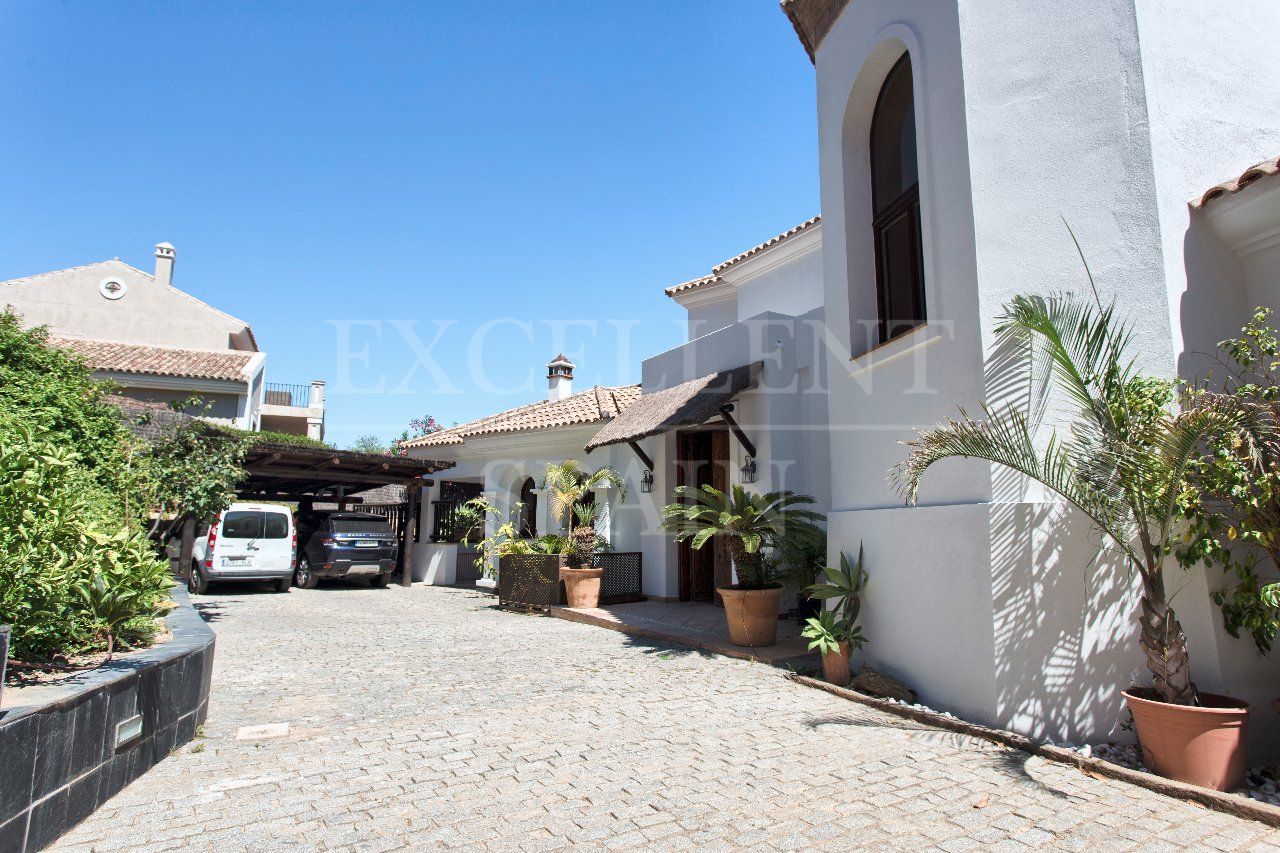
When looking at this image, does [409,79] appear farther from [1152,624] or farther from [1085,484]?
[1152,624]

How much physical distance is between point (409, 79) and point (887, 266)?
6713 millimetres

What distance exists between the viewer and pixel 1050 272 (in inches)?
213

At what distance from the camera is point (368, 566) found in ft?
54.1

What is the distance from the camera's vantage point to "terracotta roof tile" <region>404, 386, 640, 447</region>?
1525cm

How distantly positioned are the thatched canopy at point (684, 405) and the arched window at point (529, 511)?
419 cm

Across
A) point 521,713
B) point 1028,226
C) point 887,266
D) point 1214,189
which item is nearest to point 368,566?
Answer: point 521,713

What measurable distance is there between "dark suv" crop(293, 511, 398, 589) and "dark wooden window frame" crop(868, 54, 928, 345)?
43.4 feet

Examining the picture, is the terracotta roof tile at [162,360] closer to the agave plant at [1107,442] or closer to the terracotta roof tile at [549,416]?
the terracotta roof tile at [549,416]

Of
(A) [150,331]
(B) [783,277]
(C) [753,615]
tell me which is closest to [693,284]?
(B) [783,277]

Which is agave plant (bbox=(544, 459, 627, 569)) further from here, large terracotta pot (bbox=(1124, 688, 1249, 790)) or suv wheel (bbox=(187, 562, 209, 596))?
large terracotta pot (bbox=(1124, 688, 1249, 790))

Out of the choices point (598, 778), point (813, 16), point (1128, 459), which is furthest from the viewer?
point (813, 16)

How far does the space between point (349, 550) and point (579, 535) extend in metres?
6.95

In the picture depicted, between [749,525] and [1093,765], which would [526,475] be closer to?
[749,525]

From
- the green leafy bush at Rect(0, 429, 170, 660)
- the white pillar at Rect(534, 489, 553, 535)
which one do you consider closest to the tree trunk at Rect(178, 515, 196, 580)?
the white pillar at Rect(534, 489, 553, 535)
